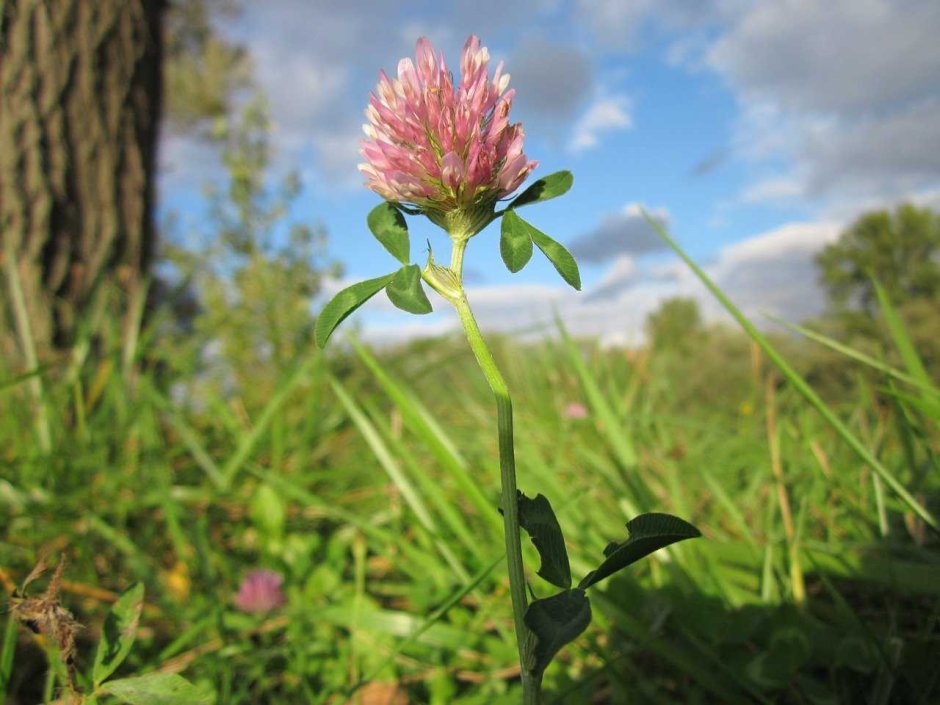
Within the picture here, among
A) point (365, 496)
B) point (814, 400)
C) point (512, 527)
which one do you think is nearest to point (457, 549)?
point (365, 496)

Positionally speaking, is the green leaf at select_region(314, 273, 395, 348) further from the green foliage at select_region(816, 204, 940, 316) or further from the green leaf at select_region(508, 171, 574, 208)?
the green foliage at select_region(816, 204, 940, 316)

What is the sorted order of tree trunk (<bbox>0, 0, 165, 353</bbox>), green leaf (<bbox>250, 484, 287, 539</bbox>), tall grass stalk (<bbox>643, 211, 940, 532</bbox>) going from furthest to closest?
tree trunk (<bbox>0, 0, 165, 353</bbox>)
green leaf (<bbox>250, 484, 287, 539</bbox>)
tall grass stalk (<bbox>643, 211, 940, 532</bbox>)

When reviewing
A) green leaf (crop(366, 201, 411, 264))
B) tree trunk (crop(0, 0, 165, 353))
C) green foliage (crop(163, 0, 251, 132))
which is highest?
green foliage (crop(163, 0, 251, 132))

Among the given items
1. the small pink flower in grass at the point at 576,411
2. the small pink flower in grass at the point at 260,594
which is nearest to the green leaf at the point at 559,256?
the small pink flower in grass at the point at 260,594

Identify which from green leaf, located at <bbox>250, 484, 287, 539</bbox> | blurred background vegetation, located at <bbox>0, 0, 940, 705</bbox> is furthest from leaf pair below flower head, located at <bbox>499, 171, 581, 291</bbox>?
green leaf, located at <bbox>250, 484, 287, 539</bbox>

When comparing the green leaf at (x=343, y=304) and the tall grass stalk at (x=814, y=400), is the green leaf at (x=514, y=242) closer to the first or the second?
the green leaf at (x=343, y=304)

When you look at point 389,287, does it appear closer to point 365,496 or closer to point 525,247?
point 525,247
